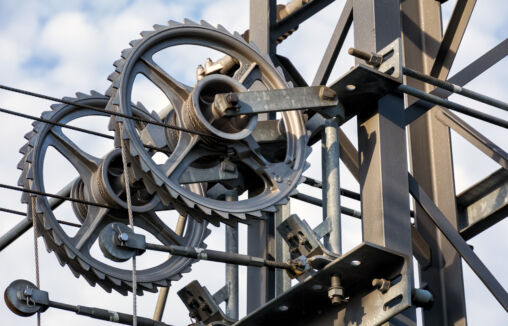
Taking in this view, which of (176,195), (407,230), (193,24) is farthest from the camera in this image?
(193,24)

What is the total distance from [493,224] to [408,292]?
2.31 metres

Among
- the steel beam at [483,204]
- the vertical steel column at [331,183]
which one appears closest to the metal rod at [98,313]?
the vertical steel column at [331,183]

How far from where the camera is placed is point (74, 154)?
33.3 feet

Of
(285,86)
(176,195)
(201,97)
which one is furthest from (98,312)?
(285,86)

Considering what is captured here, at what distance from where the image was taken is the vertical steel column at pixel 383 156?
8.01 meters

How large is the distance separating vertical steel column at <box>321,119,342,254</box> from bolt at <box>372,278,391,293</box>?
23.3 inches

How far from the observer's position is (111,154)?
978 centimetres

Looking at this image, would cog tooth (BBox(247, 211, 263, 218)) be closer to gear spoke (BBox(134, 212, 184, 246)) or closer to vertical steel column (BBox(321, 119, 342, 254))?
vertical steel column (BBox(321, 119, 342, 254))

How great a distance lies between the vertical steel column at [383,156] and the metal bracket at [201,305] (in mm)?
1669

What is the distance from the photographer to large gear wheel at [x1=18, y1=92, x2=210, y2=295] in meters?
9.63

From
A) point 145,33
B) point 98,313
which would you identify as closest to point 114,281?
point 98,313

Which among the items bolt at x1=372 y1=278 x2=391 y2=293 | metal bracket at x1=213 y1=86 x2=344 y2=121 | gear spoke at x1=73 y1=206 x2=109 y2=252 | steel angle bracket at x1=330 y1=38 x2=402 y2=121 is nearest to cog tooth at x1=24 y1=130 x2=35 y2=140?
gear spoke at x1=73 y1=206 x2=109 y2=252

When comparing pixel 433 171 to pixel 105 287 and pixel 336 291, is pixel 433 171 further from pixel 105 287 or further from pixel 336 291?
pixel 105 287

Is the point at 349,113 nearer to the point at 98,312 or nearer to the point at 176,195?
the point at 176,195
